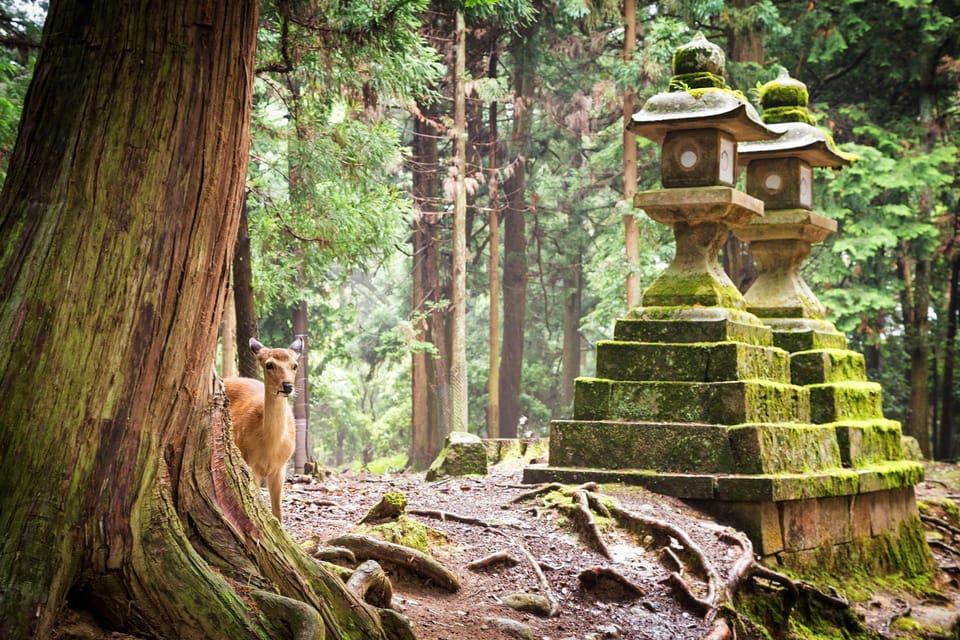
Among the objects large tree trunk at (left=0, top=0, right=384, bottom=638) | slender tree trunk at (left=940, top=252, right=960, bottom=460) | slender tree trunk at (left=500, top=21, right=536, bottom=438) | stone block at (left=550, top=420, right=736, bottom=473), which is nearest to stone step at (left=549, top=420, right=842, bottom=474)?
stone block at (left=550, top=420, right=736, bottom=473)

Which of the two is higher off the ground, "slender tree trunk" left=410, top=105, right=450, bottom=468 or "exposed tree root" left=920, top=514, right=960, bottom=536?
"slender tree trunk" left=410, top=105, right=450, bottom=468

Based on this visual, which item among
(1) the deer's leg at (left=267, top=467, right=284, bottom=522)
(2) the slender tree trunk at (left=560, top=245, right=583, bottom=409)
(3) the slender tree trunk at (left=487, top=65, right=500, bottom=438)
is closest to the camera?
(1) the deer's leg at (left=267, top=467, right=284, bottom=522)

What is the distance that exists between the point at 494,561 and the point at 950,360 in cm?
1919

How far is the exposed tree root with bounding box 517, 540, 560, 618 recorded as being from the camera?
7293 millimetres

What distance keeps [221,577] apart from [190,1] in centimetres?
253

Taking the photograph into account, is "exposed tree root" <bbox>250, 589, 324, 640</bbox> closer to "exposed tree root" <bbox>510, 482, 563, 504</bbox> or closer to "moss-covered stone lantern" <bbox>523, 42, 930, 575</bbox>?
"exposed tree root" <bbox>510, 482, 563, 504</bbox>

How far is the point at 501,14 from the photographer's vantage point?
21438mm

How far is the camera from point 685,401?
34.3 feet

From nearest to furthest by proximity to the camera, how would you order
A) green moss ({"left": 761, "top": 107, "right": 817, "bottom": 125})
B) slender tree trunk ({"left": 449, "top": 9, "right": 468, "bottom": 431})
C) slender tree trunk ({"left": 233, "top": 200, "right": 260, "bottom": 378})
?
slender tree trunk ({"left": 233, "top": 200, "right": 260, "bottom": 378}) → green moss ({"left": 761, "top": 107, "right": 817, "bottom": 125}) → slender tree trunk ({"left": 449, "top": 9, "right": 468, "bottom": 431})

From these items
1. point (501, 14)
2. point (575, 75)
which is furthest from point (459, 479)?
point (575, 75)

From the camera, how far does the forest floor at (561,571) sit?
23.0 feet

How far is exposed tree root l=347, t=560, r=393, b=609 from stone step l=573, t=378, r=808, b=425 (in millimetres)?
4857

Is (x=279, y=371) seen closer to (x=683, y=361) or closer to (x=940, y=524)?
(x=683, y=361)

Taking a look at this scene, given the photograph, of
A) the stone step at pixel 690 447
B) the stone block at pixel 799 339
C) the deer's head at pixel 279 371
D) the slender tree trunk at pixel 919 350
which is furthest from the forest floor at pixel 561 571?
the slender tree trunk at pixel 919 350
